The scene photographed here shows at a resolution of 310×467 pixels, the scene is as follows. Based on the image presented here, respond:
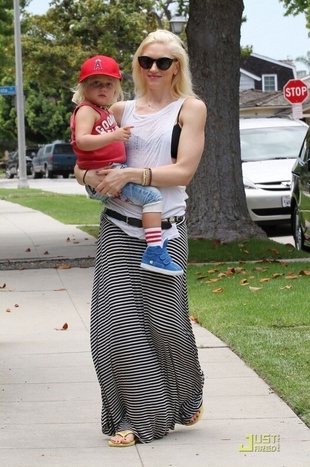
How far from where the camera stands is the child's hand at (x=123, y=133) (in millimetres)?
5398

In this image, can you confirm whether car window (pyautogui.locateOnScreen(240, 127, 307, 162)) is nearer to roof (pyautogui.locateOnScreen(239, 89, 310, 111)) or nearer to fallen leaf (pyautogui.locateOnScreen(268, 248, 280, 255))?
fallen leaf (pyautogui.locateOnScreen(268, 248, 280, 255))

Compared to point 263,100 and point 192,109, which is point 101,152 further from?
point 263,100

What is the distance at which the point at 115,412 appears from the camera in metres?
5.65

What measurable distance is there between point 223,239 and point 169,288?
9.13m

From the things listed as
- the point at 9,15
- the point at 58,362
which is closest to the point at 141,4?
the point at 9,15

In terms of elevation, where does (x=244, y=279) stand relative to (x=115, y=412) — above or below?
below

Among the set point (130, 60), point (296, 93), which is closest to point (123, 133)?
point (296, 93)

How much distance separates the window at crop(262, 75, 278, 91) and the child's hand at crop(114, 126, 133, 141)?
76422 mm

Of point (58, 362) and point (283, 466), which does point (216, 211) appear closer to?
point (58, 362)

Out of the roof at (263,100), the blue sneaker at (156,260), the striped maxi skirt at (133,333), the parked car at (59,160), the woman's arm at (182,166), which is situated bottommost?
the parked car at (59,160)

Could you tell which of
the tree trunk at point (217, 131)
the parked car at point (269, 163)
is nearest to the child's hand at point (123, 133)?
the tree trunk at point (217, 131)

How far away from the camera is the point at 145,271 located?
5.58 meters

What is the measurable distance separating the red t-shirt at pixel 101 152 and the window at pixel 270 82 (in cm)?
7630

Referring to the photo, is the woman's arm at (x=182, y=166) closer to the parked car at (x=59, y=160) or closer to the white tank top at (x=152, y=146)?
the white tank top at (x=152, y=146)
